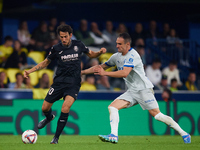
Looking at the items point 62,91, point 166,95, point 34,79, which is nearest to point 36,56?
point 34,79

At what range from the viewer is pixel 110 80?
1442 centimetres

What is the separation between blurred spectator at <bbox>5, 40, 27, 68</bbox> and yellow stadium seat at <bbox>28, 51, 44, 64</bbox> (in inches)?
17.3

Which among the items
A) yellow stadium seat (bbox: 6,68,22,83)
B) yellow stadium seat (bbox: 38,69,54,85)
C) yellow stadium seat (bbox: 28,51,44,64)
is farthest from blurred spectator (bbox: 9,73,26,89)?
yellow stadium seat (bbox: 28,51,44,64)

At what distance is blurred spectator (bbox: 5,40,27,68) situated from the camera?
44.1 ft

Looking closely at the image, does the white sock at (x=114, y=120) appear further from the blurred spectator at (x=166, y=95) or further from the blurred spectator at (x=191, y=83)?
the blurred spectator at (x=191, y=83)

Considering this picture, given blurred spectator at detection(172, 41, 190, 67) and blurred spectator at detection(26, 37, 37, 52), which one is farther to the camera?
blurred spectator at detection(172, 41, 190, 67)

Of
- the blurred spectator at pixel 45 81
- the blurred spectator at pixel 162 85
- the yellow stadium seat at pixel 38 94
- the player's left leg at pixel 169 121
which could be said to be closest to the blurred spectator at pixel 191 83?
the blurred spectator at pixel 162 85

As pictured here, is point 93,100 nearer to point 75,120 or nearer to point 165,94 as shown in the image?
point 75,120

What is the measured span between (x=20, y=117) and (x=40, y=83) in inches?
79.1

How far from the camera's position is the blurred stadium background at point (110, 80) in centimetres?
1124

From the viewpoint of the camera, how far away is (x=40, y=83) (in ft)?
42.3

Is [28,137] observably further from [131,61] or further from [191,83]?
[191,83]

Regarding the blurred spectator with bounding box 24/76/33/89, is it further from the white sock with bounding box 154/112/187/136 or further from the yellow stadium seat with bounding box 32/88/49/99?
the white sock with bounding box 154/112/187/136

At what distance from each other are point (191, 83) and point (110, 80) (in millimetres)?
3037
